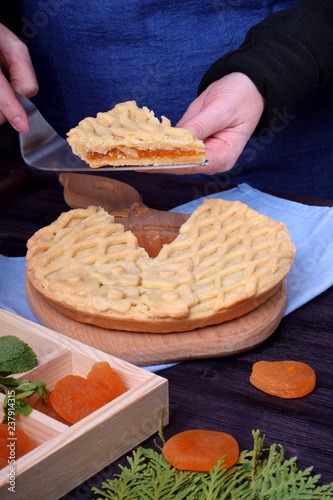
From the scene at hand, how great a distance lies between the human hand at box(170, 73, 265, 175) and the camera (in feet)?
6.38

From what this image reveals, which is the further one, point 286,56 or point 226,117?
point 286,56

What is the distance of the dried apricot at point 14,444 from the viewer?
43.2 inches

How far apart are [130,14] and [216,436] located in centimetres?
164

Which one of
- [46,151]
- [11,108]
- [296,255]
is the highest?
[11,108]

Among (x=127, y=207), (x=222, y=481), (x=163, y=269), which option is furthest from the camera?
(x=127, y=207)

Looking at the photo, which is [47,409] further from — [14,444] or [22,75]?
[22,75]

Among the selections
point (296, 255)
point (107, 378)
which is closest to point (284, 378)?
point (107, 378)

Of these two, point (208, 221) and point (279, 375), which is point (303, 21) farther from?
point (279, 375)

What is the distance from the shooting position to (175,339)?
148cm

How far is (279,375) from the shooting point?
139 centimetres

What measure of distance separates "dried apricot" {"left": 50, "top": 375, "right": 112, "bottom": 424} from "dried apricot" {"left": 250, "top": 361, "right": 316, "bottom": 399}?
35cm

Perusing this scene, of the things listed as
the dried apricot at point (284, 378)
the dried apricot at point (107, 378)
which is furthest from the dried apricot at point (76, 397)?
the dried apricot at point (284, 378)

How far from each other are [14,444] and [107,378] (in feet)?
0.71

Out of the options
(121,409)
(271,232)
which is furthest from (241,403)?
(271,232)
